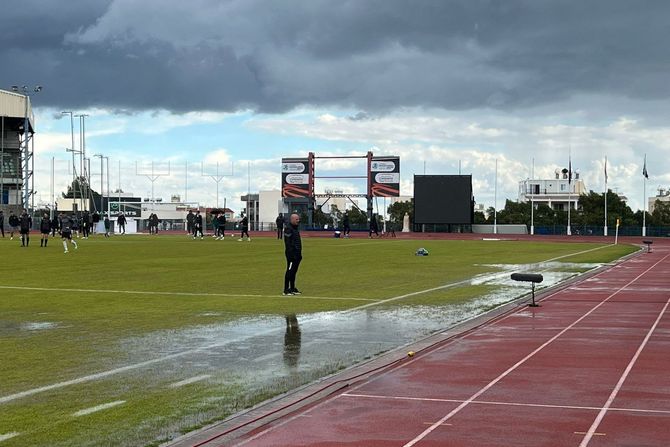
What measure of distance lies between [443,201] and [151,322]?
72276mm

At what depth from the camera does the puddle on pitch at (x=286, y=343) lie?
997cm

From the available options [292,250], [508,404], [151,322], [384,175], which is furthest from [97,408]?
[384,175]

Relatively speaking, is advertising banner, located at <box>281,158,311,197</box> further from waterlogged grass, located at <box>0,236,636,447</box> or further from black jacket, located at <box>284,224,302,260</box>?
black jacket, located at <box>284,224,302,260</box>

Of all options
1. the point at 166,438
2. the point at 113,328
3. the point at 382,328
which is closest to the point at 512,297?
the point at 382,328

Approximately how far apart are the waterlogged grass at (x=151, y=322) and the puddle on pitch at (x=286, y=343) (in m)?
0.06

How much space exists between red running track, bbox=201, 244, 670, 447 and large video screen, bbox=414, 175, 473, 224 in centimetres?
7137

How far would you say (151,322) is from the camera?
14672 mm

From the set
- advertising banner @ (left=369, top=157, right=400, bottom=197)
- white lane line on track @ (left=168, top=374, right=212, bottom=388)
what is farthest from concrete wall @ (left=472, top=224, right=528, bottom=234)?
white lane line on track @ (left=168, top=374, right=212, bottom=388)

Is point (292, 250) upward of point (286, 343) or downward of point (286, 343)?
upward

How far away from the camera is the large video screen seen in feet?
280

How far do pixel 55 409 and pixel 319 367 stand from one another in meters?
3.29

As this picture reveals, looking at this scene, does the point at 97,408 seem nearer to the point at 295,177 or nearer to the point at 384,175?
the point at 384,175

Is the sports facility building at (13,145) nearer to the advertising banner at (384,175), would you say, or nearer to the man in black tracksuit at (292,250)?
the advertising banner at (384,175)

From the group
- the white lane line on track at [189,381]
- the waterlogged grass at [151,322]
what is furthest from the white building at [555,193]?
the white lane line on track at [189,381]
